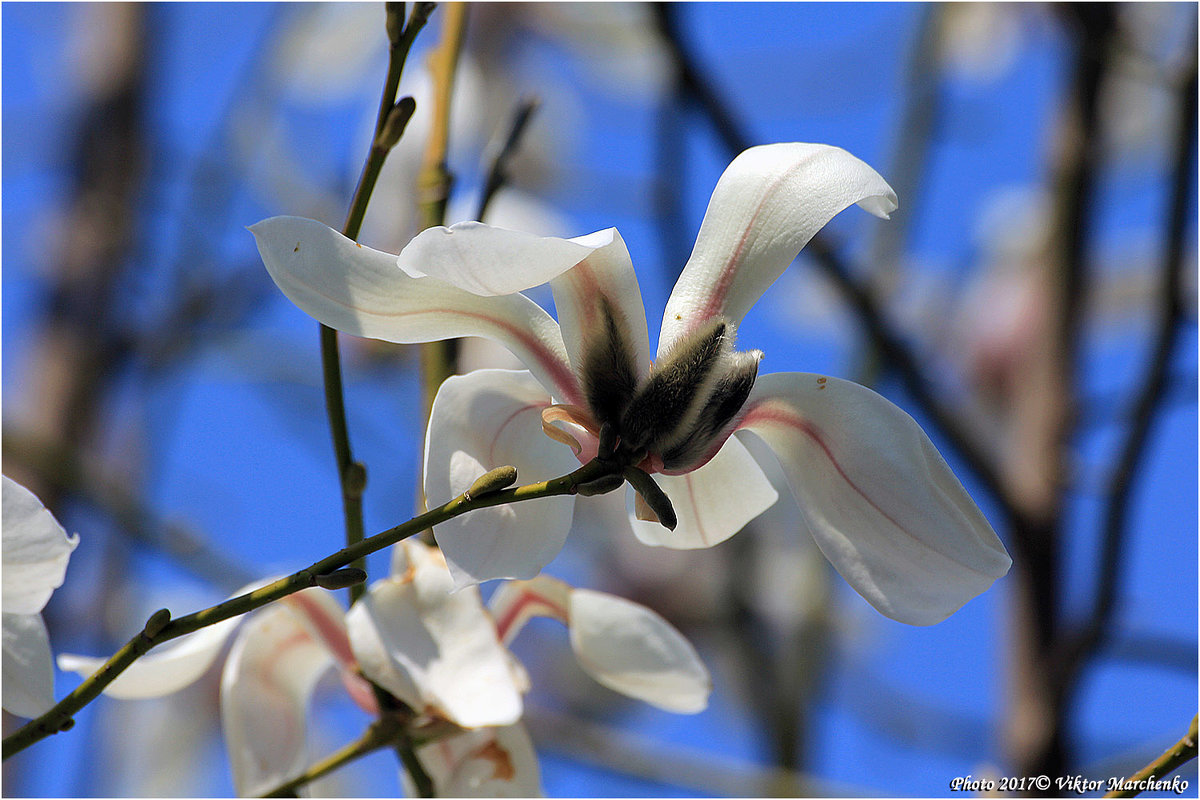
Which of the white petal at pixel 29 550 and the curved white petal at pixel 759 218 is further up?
the curved white petal at pixel 759 218

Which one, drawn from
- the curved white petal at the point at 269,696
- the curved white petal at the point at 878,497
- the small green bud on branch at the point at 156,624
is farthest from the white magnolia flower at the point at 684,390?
the curved white petal at the point at 269,696

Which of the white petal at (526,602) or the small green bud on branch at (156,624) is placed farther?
the white petal at (526,602)

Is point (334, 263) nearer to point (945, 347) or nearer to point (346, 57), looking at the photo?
point (945, 347)

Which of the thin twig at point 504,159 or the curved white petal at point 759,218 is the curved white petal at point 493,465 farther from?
the thin twig at point 504,159

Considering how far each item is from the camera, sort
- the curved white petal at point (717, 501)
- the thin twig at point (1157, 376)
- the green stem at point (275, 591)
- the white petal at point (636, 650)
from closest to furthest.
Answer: the green stem at point (275, 591) < the curved white petal at point (717, 501) < the white petal at point (636, 650) < the thin twig at point (1157, 376)

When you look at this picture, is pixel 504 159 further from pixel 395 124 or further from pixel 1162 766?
pixel 1162 766

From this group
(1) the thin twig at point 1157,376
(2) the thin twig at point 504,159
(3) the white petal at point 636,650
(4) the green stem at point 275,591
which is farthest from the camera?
(1) the thin twig at point 1157,376

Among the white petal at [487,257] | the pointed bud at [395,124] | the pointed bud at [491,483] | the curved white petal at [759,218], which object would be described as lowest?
the pointed bud at [491,483]

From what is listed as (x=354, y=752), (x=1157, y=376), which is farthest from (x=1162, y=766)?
(x=1157, y=376)

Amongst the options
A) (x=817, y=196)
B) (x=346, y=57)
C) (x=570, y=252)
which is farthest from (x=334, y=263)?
(x=346, y=57)
